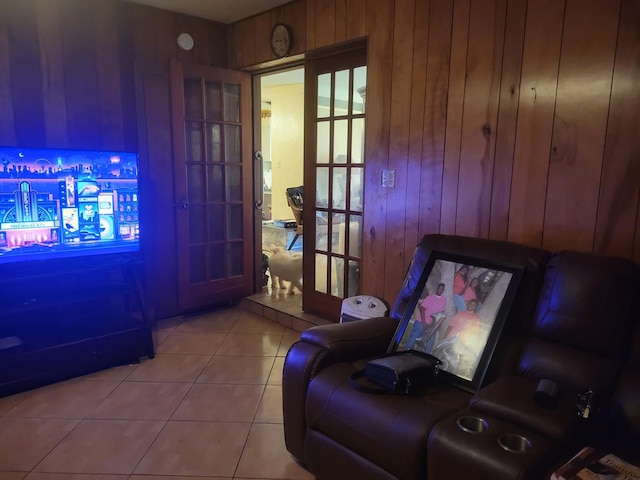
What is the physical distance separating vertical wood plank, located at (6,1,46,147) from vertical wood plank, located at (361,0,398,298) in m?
2.18

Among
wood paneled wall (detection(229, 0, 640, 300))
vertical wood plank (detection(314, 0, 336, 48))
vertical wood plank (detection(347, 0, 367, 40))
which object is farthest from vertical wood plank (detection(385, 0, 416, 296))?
vertical wood plank (detection(314, 0, 336, 48))

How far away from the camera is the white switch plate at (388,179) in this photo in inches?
110

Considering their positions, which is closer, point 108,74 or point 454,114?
point 454,114

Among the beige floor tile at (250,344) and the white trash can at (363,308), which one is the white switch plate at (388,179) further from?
the beige floor tile at (250,344)

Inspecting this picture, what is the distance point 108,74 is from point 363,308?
8.22 ft

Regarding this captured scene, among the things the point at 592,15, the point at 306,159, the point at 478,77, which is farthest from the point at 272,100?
the point at 592,15

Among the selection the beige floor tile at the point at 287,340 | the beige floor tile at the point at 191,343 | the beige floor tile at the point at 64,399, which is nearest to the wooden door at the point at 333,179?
the beige floor tile at the point at 287,340

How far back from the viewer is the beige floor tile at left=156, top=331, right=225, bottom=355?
3131mm

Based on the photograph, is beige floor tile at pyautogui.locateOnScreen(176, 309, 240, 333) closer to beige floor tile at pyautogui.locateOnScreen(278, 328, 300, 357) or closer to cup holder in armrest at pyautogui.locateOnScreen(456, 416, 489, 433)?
beige floor tile at pyautogui.locateOnScreen(278, 328, 300, 357)

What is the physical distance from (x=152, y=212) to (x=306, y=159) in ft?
4.26

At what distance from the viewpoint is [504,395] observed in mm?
1492

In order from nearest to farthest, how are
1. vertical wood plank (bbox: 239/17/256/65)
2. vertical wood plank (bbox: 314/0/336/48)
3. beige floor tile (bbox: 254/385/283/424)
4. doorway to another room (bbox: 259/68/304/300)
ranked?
beige floor tile (bbox: 254/385/283/424)
vertical wood plank (bbox: 314/0/336/48)
vertical wood plank (bbox: 239/17/256/65)
doorway to another room (bbox: 259/68/304/300)

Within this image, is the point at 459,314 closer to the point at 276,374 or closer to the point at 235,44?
the point at 276,374

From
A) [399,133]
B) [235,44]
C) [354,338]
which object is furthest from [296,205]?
[354,338]
